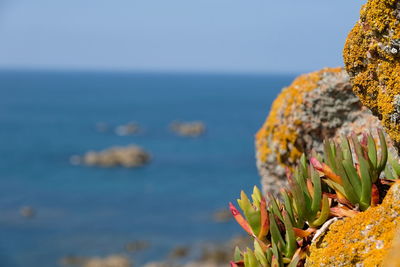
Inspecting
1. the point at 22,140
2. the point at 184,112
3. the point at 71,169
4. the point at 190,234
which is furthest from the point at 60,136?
the point at 190,234

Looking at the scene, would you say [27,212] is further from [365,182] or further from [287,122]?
[365,182]

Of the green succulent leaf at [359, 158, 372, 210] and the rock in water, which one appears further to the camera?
the rock in water

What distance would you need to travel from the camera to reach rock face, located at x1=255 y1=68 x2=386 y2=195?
291 inches

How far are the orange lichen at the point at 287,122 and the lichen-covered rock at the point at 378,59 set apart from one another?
2.71 meters

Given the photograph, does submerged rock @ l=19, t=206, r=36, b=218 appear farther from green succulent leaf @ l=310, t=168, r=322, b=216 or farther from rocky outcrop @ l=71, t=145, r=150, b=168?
green succulent leaf @ l=310, t=168, r=322, b=216

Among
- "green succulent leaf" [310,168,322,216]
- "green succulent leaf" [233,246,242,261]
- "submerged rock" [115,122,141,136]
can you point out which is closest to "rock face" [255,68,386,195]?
"green succulent leaf" [310,168,322,216]

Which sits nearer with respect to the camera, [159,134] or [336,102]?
[336,102]

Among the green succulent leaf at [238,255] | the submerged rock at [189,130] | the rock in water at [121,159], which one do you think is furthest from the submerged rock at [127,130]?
the green succulent leaf at [238,255]

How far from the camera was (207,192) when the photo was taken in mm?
64750

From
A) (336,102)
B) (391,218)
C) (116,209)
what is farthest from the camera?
(116,209)

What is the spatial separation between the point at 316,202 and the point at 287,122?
139 inches

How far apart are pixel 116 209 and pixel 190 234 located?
504 inches

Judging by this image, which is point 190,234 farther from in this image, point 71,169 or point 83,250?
point 71,169

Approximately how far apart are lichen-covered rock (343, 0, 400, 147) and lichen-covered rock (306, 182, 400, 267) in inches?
30.1
